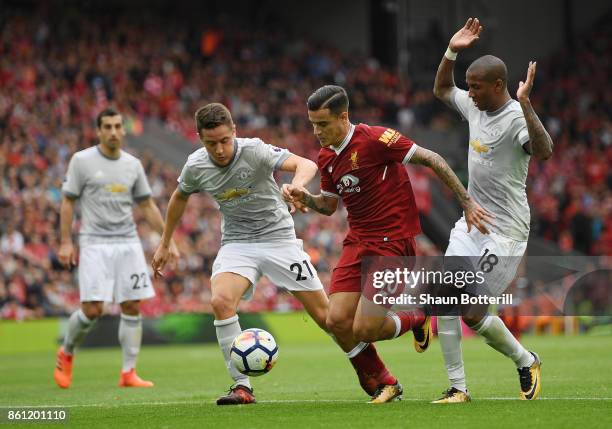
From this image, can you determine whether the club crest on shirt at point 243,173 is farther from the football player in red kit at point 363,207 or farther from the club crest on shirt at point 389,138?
the club crest on shirt at point 389,138

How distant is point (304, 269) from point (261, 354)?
1.12 meters

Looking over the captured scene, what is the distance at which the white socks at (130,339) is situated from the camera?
1238 cm

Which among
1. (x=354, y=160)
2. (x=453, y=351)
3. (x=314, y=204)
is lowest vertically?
(x=453, y=351)

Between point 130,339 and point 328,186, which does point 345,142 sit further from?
point 130,339

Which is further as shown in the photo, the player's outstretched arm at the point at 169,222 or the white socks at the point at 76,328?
the white socks at the point at 76,328

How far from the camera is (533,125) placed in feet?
26.8

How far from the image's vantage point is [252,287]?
9.56m

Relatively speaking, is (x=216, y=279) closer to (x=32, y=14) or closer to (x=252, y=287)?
(x=252, y=287)

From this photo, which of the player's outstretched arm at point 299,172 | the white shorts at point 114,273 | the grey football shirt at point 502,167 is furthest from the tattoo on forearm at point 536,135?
the white shorts at point 114,273

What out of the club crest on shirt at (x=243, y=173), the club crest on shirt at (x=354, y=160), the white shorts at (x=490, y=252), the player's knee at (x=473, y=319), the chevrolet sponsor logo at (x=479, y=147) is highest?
the chevrolet sponsor logo at (x=479, y=147)

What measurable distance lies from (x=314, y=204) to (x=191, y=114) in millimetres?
21495

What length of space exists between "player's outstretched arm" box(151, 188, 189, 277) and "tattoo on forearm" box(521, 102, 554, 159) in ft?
9.70

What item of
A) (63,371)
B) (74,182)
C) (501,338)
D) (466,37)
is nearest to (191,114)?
(74,182)

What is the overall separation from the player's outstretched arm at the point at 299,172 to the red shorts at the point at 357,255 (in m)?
0.60
